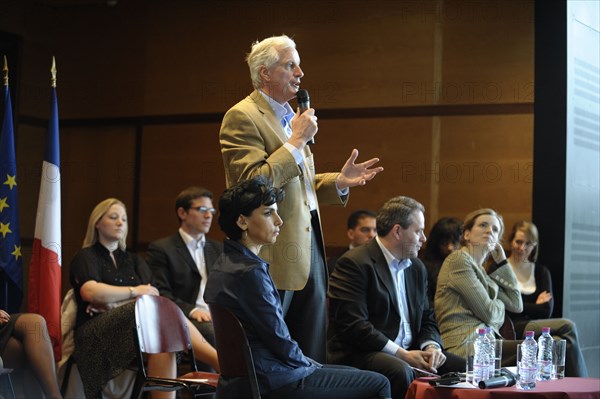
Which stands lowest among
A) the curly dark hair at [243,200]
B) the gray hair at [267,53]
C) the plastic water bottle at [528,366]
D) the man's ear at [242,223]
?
the plastic water bottle at [528,366]

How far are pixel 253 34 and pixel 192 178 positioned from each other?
→ 1300mm

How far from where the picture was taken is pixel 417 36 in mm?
6820

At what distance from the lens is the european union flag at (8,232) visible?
485cm

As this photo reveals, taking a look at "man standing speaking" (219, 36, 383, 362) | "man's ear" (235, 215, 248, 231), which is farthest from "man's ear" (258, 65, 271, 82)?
"man's ear" (235, 215, 248, 231)

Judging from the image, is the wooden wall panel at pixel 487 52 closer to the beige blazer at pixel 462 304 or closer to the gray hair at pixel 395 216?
the beige blazer at pixel 462 304

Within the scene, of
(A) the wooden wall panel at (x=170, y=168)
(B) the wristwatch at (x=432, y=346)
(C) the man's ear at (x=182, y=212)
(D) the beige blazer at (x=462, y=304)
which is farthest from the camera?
(A) the wooden wall panel at (x=170, y=168)

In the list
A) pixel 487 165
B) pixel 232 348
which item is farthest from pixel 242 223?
pixel 487 165

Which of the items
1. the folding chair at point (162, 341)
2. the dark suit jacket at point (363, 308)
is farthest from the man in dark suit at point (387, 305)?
the folding chair at point (162, 341)

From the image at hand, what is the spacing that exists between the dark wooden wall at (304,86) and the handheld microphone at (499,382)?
12.1 feet

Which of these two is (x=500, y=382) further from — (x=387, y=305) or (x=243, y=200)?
(x=387, y=305)

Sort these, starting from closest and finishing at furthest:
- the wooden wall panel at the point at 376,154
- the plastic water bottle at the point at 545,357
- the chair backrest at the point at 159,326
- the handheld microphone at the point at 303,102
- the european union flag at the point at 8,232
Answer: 1. the plastic water bottle at the point at 545,357
2. the handheld microphone at the point at 303,102
3. the chair backrest at the point at 159,326
4. the european union flag at the point at 8,232
5. the wooden wall panel at the point at 376,154

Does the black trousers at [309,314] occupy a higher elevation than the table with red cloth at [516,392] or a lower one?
higher

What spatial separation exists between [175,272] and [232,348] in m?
2.42

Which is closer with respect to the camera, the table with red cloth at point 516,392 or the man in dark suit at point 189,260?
the table with red cloth at point 516,392
